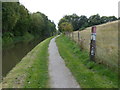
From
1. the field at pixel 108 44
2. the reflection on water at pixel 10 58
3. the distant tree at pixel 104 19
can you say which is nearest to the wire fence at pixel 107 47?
the field at pixel 108 44

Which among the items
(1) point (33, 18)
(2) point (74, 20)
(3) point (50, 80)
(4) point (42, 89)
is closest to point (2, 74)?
(3) point (50, 80)

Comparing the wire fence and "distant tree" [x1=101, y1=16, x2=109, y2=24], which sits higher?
"distant tree" [x1=101, y1=16, x2=109, y2=24]

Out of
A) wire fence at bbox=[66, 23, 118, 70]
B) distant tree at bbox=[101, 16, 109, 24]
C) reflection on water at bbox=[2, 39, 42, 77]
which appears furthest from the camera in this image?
distant tree at bbox=[101, 16, 109, 24]

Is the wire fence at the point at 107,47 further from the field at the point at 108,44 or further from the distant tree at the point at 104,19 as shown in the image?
the distant tree at the point at 104,19

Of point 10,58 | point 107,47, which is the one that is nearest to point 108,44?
point 107,47

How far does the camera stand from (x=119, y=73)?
26.6ft

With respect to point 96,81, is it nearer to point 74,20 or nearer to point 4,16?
point 4,16

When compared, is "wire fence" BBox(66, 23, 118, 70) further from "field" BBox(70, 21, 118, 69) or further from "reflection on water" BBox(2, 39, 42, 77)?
"reflection on water" BBox(2, 39, 42, 77)

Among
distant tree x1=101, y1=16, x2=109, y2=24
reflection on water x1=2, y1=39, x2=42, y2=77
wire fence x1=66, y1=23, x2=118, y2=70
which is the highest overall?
distant tree x1=101, y1=16, x2=109, y2=24

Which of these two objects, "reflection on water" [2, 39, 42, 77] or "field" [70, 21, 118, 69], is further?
"reflection on water" [2, 39, 42, 77]

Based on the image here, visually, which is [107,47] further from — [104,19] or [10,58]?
[104,19]

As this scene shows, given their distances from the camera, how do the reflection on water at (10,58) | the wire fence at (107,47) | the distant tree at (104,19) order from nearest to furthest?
the wire fence at (107,47) → the reflection on water at (10,58) → the distant tree at (104,19)

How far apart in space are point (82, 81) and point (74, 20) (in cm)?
9029

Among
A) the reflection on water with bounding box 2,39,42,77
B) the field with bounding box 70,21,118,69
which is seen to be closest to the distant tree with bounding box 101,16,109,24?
the reflection on water with bounding box 2,39,42,77
